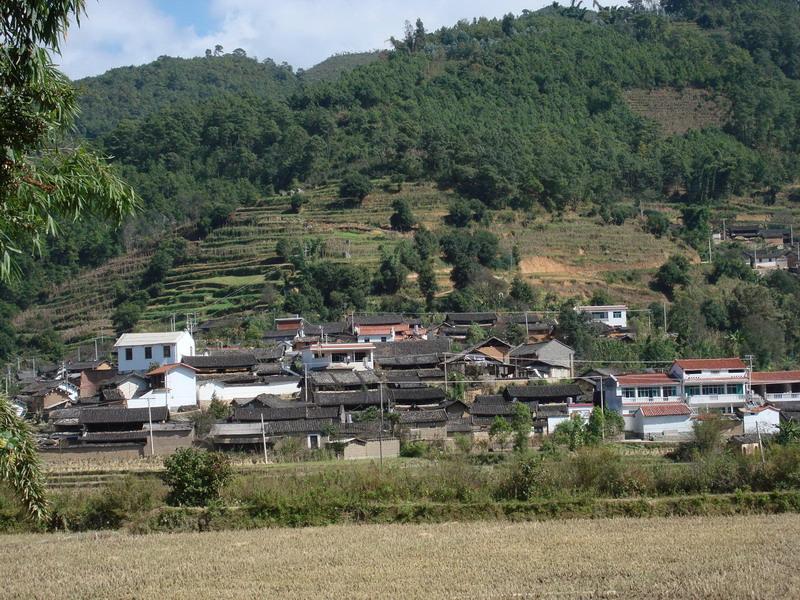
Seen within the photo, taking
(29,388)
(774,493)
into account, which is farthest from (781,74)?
(774,493)

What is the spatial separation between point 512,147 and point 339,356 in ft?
115

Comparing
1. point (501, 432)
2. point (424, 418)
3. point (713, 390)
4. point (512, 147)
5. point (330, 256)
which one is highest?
point (512, 147)

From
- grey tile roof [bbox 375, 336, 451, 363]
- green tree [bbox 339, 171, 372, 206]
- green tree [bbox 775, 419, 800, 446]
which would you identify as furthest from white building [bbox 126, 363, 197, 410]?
green tree [bbox 339, 171, 372, 206]

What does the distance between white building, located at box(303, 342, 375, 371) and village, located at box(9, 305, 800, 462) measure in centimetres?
5

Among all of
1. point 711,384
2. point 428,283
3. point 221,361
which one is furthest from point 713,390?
point 428,283

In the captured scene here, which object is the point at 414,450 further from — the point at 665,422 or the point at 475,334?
the point at 475,334

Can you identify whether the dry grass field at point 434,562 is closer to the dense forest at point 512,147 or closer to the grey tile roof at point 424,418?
the grey tile roof at point 424,418

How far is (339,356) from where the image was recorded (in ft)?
131

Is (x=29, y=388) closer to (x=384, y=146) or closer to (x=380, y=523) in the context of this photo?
(x=380, y=523)

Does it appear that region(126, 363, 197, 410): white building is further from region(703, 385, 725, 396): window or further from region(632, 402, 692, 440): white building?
region(703, 385, 725, 396): window

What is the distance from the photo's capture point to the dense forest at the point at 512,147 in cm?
5072

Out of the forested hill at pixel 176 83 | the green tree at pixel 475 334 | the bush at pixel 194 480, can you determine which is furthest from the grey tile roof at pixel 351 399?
the forested hill at pixel 176 83

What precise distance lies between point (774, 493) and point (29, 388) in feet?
105

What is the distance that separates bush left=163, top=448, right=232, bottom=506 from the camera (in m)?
17.9
